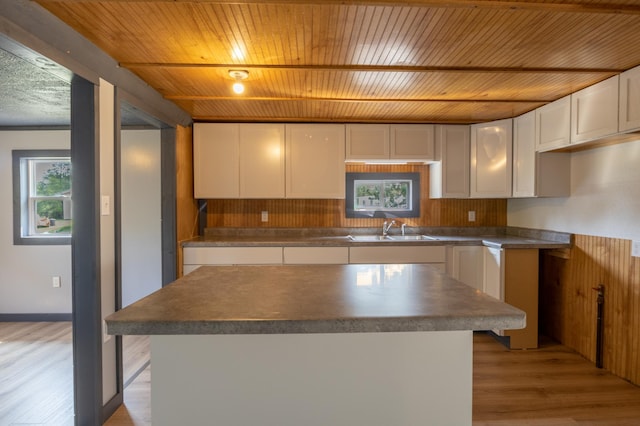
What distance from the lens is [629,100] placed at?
2.09 m

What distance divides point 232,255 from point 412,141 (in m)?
2.20

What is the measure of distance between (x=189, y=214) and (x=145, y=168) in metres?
0.66

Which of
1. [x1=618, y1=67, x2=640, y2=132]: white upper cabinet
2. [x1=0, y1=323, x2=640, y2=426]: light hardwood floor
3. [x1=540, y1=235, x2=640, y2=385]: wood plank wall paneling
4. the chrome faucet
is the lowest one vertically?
[x1=0, y1=323, x2=640, y2=426]: light hardwood floor

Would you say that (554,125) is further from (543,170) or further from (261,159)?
(261,159)

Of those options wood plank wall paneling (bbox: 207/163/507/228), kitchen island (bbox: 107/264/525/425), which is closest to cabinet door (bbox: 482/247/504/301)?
wood plank wall paneling (bbox: 207/163/507/228)

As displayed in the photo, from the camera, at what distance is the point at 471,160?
352 cm

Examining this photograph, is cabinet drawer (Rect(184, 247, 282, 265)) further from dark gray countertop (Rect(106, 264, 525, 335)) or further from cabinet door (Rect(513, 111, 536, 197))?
cabinet door (Rect(513, 111, 536, 197))

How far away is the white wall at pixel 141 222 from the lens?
3.41 meters

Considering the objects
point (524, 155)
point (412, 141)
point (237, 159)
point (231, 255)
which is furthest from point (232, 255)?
point (524, 155)

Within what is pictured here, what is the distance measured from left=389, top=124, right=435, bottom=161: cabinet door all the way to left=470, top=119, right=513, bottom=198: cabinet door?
1.50ft

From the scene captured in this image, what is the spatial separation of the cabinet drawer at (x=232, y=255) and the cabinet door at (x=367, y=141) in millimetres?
1290

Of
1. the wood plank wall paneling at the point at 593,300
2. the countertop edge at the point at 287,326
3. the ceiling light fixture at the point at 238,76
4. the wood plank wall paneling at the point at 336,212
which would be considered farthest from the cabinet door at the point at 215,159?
the wood plank wall paneling at the point at 593,300

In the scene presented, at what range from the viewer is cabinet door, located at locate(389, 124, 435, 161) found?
3.49m

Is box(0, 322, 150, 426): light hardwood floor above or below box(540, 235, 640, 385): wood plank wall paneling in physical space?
below
